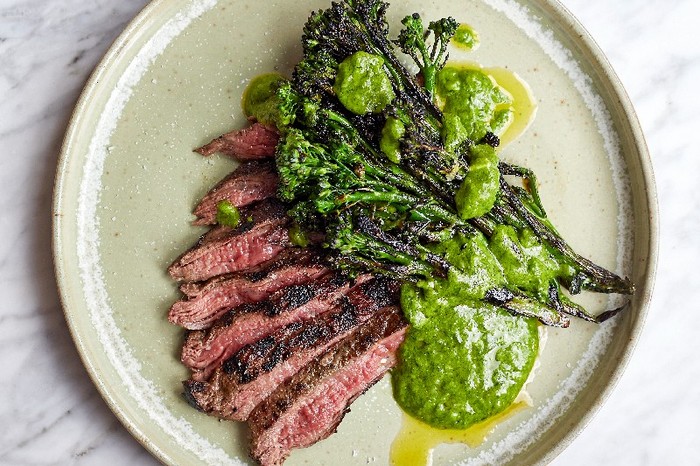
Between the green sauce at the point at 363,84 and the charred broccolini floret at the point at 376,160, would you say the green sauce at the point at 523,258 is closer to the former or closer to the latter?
the charred broccolini floret at the point at 376,160

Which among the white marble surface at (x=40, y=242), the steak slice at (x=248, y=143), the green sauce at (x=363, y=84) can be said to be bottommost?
the white marble surface at (x=40, y=242)

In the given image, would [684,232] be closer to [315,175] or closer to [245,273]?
[315,175]

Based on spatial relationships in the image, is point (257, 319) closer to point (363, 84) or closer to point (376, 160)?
point (376, 160)

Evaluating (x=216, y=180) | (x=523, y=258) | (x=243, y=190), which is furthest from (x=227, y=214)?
(x=523, y=258)

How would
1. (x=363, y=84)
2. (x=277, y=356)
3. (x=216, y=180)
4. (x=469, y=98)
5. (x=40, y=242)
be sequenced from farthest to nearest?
(x=40, y=242) < (x=216, y=180) < (x=469, y=98) < (x=277, y=356) < (x=363, y=84)

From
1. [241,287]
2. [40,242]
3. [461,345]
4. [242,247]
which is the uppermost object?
[461,345]

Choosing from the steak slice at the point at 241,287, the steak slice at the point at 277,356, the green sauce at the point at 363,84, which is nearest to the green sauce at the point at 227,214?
the steak slice at the point at 241,287
